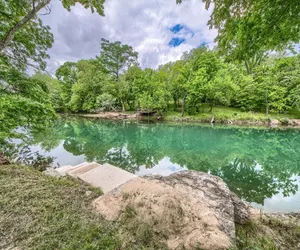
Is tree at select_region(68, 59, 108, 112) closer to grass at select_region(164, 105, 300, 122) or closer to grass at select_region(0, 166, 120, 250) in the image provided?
grass at select_region(164, 105, 300, 122)

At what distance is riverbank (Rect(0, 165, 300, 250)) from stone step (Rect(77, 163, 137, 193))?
1.18m

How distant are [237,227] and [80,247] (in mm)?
1596

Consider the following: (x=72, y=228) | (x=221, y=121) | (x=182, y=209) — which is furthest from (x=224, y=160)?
(x=221, y=121)

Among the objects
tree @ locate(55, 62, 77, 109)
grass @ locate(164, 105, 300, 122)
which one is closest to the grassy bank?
grass @ locate(164, 105, 300, 122)

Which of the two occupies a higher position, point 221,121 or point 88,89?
Result: point 88,89

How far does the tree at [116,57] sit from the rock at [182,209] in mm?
20885

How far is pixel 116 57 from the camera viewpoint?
23.1 m

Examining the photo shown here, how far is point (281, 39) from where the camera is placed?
260 cm

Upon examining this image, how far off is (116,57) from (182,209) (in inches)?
976

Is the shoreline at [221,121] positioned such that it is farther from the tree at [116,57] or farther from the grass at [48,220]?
the grass at [48,220]

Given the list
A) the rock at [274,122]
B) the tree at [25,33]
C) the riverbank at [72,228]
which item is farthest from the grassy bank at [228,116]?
the riverbank at [72,228]

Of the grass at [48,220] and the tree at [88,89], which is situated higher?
the tree at [88,89]

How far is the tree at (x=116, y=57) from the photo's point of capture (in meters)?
22.5

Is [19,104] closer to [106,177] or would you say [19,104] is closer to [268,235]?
[106,177]
